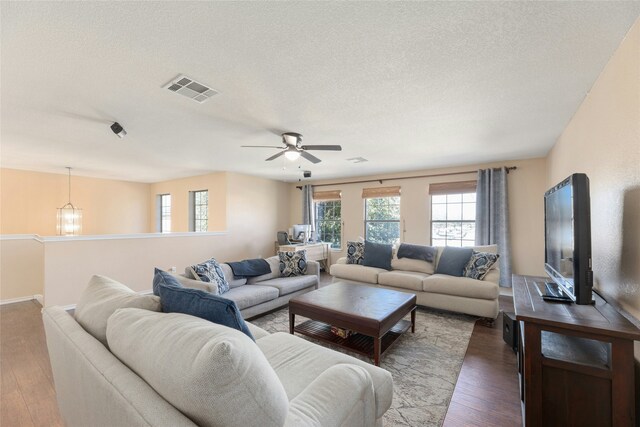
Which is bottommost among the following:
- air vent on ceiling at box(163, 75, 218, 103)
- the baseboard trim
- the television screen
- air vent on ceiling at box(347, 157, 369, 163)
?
the baseboard trim

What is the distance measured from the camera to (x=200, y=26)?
149 cm

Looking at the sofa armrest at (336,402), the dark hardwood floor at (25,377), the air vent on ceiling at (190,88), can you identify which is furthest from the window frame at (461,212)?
the dark hardwood floor at (25,377)

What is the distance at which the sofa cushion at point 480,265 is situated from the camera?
11.9 feet

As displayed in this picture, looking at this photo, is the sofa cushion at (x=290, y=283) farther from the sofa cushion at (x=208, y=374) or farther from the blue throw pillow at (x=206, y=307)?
the sofa cushion at (x=208, y=374)

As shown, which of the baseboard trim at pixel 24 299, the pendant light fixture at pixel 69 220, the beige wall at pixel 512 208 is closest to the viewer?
the baseboard trim at pixel 24 299

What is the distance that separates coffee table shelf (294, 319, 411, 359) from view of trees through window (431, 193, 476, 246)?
2795 millimetres

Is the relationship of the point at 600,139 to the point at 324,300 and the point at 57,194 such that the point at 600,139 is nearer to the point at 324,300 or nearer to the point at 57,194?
the point at 324,300

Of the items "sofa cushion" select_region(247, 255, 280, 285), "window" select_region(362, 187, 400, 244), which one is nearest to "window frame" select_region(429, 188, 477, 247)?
"window" select_region(362, 187, 400, 244)

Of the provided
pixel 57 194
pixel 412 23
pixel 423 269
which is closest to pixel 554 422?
pixel 412 23

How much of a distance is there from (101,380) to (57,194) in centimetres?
768

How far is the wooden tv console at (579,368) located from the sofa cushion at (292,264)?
121 inches

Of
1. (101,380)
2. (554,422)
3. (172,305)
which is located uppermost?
(172,305)

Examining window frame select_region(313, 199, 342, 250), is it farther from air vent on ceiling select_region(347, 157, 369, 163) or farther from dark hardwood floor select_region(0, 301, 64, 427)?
dark hardwood floor select_region(0, 301, 64, 427)

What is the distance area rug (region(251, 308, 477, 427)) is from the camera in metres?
1.83
